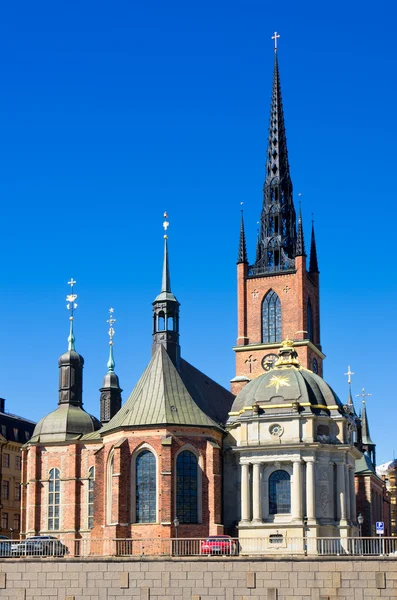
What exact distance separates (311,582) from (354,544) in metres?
7.56

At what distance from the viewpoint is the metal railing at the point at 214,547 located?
5506cm

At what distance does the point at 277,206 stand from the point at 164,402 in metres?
38.1

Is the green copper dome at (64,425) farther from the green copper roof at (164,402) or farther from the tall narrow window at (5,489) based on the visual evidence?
the tall narrow window at (5,489)

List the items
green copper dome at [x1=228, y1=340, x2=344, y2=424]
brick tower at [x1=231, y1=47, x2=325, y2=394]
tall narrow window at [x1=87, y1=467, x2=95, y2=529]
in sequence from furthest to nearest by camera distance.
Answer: brick tower at [x1=231, y1=47, x2=325, y2=394]
tall narrow window at [x1=87, y1=467, x2=95, y2=529]
green copper dome at [x1=228, y1=340, x2=344, y2=424]

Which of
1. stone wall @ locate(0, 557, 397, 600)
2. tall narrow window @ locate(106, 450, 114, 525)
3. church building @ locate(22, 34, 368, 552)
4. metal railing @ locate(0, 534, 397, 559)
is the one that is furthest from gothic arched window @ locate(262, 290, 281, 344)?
stone wall @ locate(0, 557, 397, 600)

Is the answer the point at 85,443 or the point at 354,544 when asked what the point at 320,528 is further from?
the point at 85,443

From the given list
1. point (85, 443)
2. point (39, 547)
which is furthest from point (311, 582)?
point (85, 443)

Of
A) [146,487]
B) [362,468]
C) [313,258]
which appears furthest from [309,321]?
[146,487]

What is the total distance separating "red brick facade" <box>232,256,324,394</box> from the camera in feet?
321

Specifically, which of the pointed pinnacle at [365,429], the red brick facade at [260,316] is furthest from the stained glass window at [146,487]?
the pointed pinnacle at [365,429]

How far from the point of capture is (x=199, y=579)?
174ft

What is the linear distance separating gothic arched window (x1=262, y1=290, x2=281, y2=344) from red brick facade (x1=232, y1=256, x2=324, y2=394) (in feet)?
1.22

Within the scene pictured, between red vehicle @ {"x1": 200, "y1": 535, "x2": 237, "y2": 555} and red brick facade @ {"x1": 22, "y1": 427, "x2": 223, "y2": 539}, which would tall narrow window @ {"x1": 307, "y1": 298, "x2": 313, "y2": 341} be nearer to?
red brick facade @ {"x1": 22, "y1": 427, "x2": 223, "y2": 539}

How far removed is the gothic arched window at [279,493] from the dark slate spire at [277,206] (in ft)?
111
